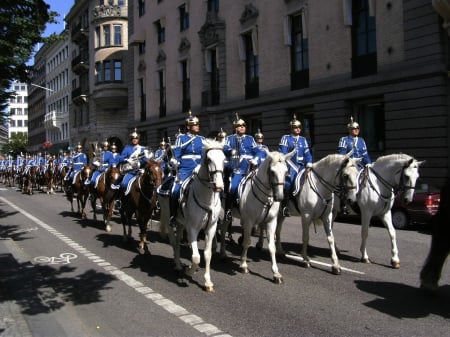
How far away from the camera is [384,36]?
2062 centimetres

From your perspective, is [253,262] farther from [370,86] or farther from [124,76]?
[124,76]

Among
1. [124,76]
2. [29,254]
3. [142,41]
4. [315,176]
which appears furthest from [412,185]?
[124,76]

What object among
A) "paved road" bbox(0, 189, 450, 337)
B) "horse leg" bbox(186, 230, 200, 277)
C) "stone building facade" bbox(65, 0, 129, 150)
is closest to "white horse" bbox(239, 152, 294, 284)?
"paved road" bbox(0, 189, 450, 337)

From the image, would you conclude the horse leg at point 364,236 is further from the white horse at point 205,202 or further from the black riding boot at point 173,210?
the black riding boot at point 173,210

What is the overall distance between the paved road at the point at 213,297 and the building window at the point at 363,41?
12.6m

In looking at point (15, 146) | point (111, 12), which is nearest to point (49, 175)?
point (111, 12)

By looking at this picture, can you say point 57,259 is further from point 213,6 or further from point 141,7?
point 141,7

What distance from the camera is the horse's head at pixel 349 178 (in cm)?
823

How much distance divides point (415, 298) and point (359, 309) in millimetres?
1021

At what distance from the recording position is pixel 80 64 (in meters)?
55.6

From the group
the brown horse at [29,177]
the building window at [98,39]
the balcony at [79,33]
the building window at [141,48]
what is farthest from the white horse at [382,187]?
the balcony at [79,33]

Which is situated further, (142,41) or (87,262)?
(142,41)

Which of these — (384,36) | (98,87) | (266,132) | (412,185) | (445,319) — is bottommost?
(445,319)

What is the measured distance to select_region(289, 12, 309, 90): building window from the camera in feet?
82.2
